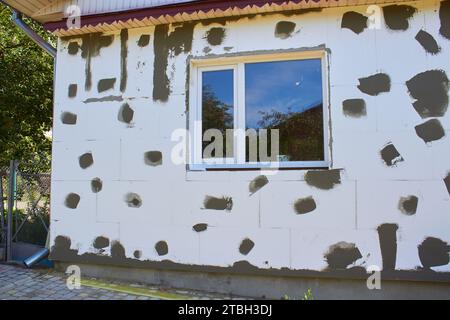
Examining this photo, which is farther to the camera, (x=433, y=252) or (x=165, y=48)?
(x=165, y=48)

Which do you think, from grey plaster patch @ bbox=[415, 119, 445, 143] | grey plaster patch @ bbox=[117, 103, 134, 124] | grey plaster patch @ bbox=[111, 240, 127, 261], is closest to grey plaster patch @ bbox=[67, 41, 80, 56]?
grey plaster patch @ bbox=[117, 103, 134, 124]

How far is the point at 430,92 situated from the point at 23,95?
28.2 ft

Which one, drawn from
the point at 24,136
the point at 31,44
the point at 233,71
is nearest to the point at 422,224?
the point at 233,71

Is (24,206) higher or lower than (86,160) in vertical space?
lower

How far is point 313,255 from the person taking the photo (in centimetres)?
461

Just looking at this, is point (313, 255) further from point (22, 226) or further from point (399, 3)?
point (22, 226)

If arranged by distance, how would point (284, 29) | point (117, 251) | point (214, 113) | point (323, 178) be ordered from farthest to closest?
point (117, 251) < point (214, 113) < point (284, 29) < point (323, 178)

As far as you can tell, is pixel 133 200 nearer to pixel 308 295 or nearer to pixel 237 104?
pixel 237 104

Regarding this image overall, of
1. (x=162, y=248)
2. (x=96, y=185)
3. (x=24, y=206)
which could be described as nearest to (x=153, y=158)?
(x=96, y=185)

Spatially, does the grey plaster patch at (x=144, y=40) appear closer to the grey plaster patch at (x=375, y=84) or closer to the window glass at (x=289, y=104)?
the window glass at (x=289, y=104)

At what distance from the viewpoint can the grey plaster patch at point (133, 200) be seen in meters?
5.18

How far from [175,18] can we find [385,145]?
2.92m

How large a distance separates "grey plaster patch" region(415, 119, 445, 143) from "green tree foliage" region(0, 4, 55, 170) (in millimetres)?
7444

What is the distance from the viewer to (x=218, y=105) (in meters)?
5.15
